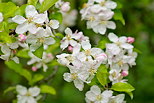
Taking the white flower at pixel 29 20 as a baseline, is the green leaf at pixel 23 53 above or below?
below

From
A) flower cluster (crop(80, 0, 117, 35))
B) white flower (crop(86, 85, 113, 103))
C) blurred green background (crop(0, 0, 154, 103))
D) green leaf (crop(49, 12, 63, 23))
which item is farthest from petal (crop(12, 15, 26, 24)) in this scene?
blurred green background (crop(0, 0, 154, 103))

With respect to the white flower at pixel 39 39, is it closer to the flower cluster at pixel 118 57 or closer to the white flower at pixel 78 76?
the white flower at pixel 78 76

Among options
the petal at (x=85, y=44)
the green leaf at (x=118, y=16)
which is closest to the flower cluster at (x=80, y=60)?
the petal at (x=85, y=44)

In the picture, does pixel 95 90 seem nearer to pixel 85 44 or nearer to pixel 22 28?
pixel 85 44

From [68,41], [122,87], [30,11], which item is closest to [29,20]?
[30,11]

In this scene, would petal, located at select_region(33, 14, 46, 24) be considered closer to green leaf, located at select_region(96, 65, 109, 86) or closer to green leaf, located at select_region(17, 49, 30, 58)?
green leaf, located at select_region(96, 65, 109, 86)

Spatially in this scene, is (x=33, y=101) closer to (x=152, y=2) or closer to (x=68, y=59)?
(x=68, y=59)

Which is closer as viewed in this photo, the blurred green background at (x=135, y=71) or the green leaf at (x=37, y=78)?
the green leaf at (x=37, y=78)
